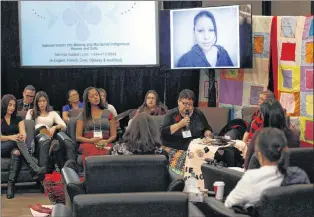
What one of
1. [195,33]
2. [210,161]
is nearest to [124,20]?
[195,33]

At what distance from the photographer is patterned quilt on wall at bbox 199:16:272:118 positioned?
6.09m

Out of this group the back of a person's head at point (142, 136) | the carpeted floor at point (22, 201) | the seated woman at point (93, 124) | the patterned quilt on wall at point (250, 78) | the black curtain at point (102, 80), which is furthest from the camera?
the black curtain at point (102, 80)

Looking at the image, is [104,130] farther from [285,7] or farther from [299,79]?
[285,7]

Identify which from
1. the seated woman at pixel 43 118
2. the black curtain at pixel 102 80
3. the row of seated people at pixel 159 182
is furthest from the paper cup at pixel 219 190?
the black curtain at pixel 102 80

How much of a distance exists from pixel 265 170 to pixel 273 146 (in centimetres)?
13

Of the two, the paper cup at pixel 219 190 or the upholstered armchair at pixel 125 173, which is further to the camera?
the paper cup at pixel 219 190

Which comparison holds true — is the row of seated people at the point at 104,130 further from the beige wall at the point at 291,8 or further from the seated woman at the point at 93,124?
the beige wall at the point at 291,8

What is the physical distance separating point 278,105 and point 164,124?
83.4 inches

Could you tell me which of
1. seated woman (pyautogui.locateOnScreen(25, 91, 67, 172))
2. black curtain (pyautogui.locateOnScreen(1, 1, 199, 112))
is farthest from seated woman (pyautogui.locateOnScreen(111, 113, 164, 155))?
black curtain (pyautogui.locateOnScreen(1, 1, 199, 112))

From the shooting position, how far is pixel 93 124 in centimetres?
537

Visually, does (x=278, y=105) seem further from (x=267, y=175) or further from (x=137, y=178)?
(x=137, y=178)

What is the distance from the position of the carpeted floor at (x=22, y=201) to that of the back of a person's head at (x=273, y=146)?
258 cm

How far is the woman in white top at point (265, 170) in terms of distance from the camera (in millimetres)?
2646

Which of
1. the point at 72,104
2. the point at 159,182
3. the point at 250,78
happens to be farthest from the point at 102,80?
the point at 159,182
